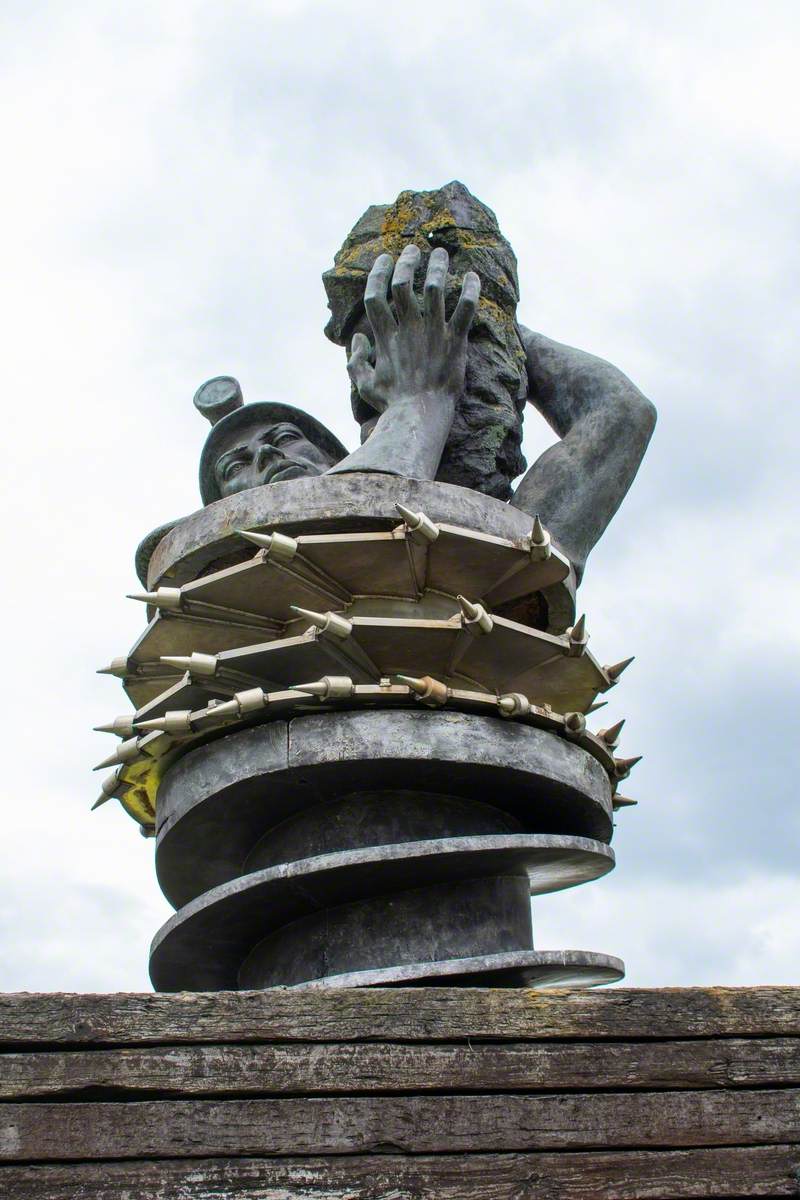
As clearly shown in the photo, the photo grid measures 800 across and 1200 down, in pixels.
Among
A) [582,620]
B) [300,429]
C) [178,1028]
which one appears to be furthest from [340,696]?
[300,429]

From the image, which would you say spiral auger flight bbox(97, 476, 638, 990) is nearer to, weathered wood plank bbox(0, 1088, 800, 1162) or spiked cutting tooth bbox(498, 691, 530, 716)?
spiked cutting tooth bbox(498, 691, 530, 716)

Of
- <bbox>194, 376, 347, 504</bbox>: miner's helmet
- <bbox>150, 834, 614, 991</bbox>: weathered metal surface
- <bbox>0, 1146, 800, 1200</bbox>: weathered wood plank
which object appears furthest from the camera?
<bbox>194, 376, 347, 504</bbox>: miner's helmet

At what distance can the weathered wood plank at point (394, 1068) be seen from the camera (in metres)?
2.67

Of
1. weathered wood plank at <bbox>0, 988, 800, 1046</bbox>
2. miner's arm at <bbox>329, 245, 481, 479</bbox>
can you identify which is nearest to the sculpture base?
weathered wood plank at <bbox>0, 988, 800, 1046</bbox>

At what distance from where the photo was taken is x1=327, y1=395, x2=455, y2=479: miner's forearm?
4898 millimetres

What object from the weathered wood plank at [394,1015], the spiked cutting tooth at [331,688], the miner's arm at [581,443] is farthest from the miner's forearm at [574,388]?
the weathered wood plank at [394,1015]

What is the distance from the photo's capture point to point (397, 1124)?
8.73 ft

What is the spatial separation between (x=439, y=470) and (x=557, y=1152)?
127 inches

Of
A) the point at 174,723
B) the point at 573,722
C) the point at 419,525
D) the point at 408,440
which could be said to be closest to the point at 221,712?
the point at 174,723

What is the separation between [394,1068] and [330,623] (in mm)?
1740

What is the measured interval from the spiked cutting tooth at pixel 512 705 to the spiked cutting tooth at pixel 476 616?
23cm

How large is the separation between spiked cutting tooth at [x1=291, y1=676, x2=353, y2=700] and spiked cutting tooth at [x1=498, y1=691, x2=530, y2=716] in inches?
17.8

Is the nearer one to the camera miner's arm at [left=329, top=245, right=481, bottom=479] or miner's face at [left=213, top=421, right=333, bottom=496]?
miner's arm at [left=329, top=245, right=481, bottom=479]

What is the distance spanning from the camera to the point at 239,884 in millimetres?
4078
